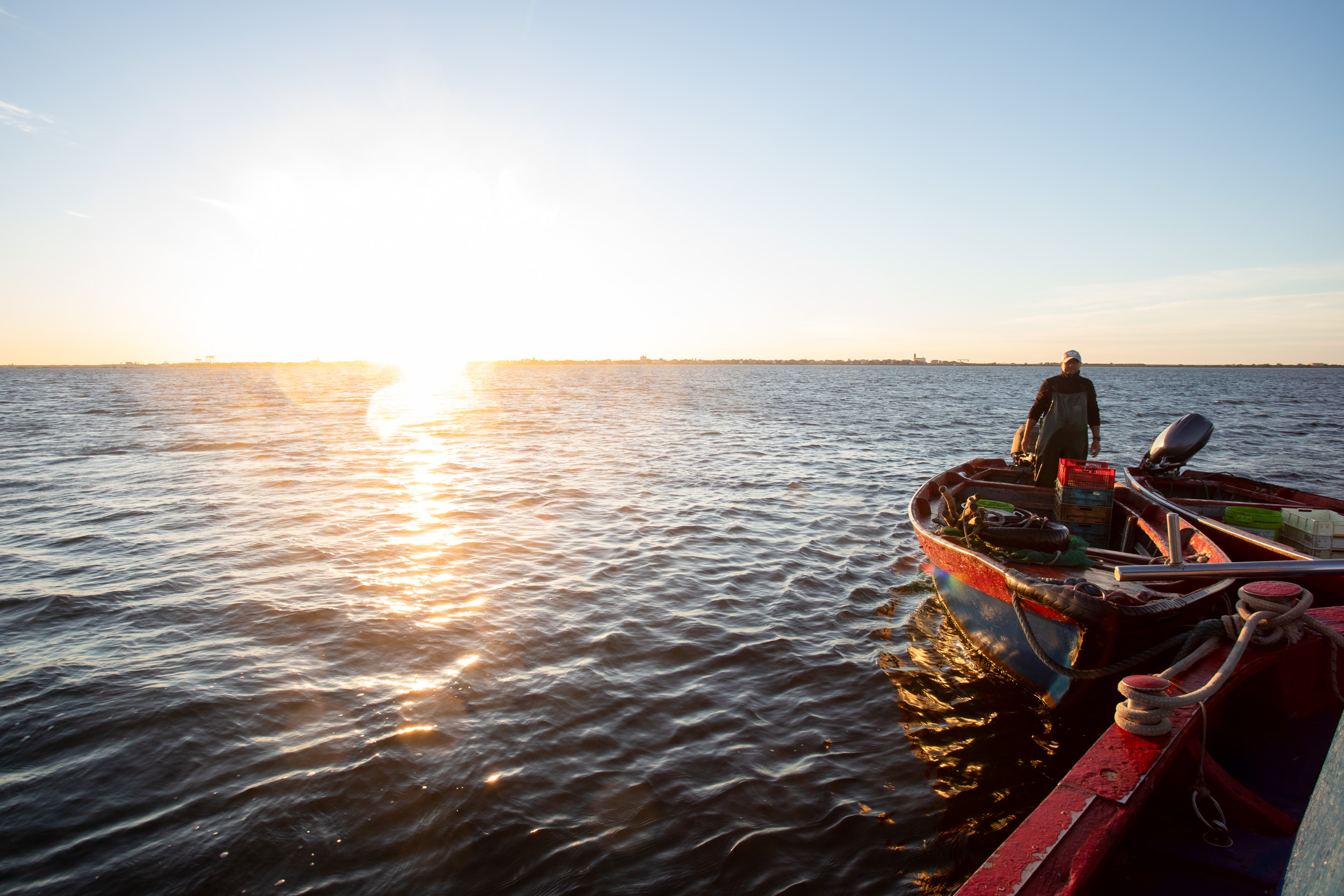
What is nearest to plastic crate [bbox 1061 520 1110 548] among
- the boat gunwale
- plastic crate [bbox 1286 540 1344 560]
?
the boat gunwale

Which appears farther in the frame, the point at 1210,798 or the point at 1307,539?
the point at 1307,539

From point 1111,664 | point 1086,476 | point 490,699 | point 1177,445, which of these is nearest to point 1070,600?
point 1111,664

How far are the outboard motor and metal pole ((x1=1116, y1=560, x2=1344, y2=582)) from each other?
6649 millimetres

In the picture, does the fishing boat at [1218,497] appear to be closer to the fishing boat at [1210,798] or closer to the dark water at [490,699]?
the fishing boat at [1210,798]

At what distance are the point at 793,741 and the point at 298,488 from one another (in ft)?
47.8

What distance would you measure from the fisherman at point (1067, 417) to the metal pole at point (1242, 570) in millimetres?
3785

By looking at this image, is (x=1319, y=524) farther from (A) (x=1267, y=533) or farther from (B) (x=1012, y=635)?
(B) (x=1012, y=635)

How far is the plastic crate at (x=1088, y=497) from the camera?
905cm

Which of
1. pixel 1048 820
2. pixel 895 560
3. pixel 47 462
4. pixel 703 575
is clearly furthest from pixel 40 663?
pixel 47 462

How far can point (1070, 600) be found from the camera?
507 centimetres

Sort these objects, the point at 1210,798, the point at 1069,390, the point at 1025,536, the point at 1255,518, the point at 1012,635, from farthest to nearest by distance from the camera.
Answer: the point at 1069,390
the point at 1255,518
the point at 1025,536
the point at 1012,635
the point at 1210,798

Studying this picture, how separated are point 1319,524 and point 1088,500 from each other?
90.5 inches

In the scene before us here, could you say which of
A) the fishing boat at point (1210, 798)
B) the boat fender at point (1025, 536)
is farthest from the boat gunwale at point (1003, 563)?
the fishing boat at point (1210, 798)

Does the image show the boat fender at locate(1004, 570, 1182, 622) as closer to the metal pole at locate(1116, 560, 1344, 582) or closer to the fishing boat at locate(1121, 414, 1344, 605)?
the metal pole at locate(1116, 560, 1344, 582)
